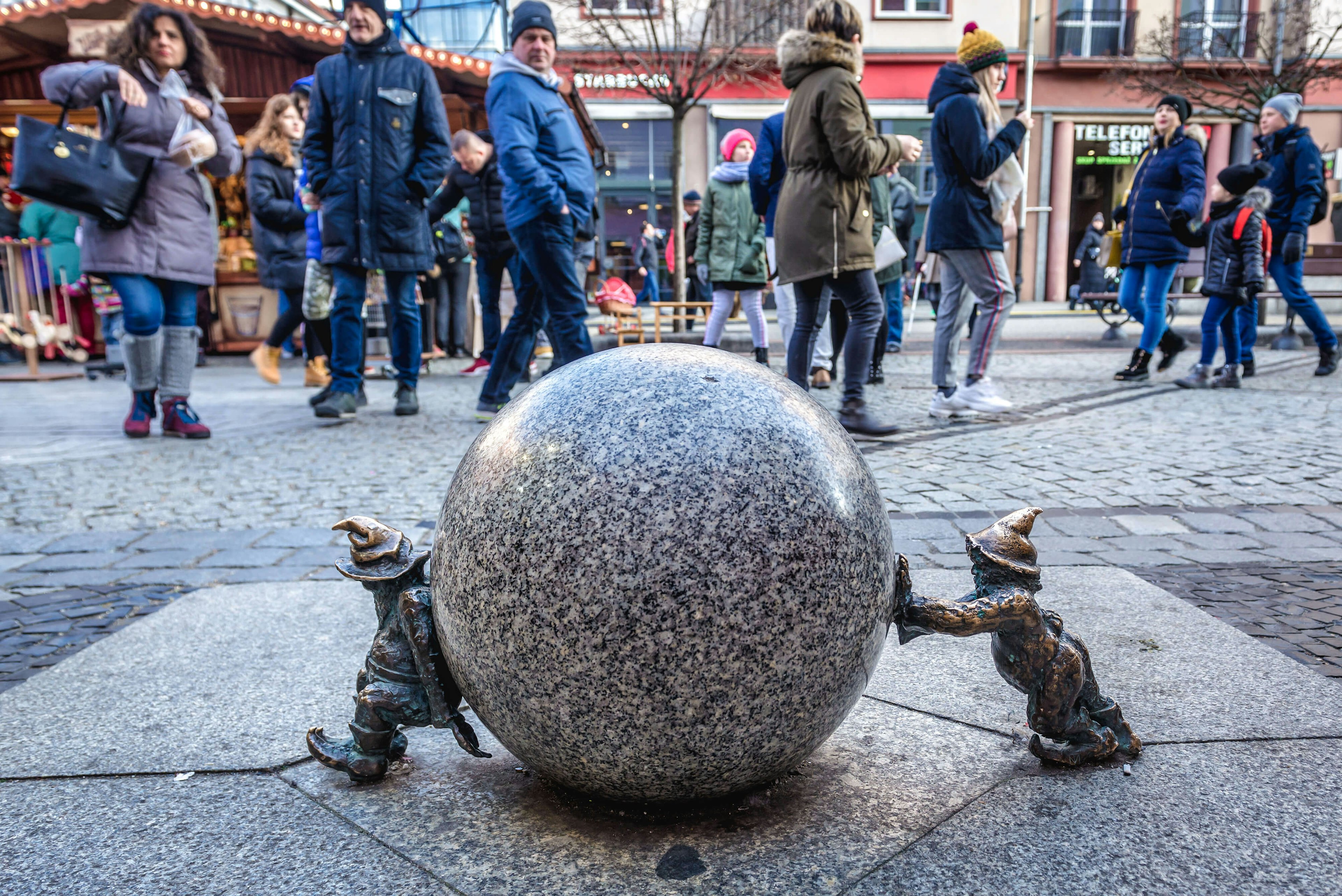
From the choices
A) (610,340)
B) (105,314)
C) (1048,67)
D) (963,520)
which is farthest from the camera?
(1048,67)

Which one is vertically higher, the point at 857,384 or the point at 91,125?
the point at 91,125

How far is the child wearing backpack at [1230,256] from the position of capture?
7734 mm

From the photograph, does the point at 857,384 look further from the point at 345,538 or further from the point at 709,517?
the point at 709,517

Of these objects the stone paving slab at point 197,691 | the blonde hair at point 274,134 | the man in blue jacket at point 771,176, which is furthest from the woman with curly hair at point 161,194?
the man in blue jacket at point 771,176

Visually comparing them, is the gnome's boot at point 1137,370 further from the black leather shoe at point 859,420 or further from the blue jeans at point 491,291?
the blue jeans at point 491,291

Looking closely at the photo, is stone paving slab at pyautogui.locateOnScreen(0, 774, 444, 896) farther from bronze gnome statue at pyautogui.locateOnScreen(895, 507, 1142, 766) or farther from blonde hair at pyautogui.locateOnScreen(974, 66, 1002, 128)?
blonde hair at pyautogui.locateOnScreen(974, 66, 1002, 128)

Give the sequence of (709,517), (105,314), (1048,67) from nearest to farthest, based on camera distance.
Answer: (709,517), (105,314), (1048,67)

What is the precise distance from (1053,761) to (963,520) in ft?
6.94

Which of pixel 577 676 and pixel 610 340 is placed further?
pixel 610 340

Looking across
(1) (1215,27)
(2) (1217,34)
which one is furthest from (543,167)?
(1) (1215,27)

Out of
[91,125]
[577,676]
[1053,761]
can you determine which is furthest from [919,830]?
[91,125]

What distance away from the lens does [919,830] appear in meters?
1.81

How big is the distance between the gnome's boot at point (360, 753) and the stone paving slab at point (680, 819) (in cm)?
3

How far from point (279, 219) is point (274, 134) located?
0.72 metres
